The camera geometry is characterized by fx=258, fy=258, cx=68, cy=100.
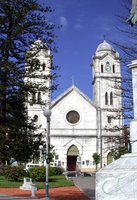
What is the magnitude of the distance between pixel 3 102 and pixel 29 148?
9.48ft

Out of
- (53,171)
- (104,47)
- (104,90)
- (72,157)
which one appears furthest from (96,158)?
(104,47)

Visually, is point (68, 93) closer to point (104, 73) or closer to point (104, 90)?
point (104, 90)

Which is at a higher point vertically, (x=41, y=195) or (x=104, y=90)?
(x=104, y=90)

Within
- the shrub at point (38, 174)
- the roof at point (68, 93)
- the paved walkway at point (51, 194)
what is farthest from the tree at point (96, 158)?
the paved walkway at point (51, 194)

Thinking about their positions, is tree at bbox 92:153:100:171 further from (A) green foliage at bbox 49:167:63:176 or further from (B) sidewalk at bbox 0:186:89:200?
(B) sidewalk at bbox 0:186:89:200

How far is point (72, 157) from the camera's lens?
39375 mm

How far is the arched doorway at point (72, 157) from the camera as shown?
38781mm

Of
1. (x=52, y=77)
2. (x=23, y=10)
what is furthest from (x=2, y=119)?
(x=23, y=10)

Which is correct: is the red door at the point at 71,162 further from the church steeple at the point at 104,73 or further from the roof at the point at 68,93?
the church steeple at the point at 104,73

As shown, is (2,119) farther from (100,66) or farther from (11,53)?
(100,66)

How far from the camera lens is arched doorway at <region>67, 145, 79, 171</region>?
38.8m

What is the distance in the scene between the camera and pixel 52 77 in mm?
14797

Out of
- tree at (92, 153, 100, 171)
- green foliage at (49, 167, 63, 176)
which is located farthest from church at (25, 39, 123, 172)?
green foliage at (49, 167, 63, 176)

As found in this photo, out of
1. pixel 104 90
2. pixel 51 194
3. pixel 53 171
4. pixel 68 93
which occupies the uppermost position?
pixel 104 90
